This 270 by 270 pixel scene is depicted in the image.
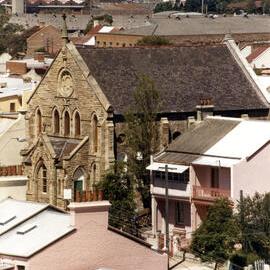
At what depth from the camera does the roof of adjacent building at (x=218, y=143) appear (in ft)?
202

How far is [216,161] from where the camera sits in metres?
61.3

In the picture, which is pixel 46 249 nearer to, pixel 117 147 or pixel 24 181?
pixel 24 181

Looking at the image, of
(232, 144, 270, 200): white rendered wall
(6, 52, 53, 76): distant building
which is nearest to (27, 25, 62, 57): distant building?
(6, 52, 53, 76): distant building

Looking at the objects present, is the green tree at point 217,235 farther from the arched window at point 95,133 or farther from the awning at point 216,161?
the arched window at point 95,133

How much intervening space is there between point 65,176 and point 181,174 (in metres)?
7.21

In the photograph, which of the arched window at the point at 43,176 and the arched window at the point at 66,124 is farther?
the arched window at the point at 66,124

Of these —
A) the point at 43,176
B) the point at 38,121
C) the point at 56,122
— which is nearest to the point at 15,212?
the point at 43,176

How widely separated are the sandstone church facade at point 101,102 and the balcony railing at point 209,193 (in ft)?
22.4

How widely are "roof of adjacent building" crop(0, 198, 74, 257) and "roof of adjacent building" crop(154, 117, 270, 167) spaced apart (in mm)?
15270

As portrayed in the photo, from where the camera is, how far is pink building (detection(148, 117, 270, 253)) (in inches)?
2397

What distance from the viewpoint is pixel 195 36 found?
17338 cm

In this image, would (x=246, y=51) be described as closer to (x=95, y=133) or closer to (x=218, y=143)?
(x=95, y=133)

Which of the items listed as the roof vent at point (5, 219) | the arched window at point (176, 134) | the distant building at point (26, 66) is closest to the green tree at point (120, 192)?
the arched window at point (176, 134)

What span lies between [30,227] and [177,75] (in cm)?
2910
